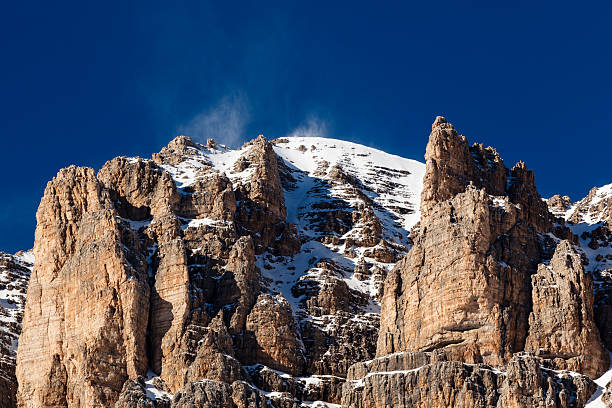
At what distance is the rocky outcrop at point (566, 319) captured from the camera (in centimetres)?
18250

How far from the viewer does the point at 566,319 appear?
607 ft

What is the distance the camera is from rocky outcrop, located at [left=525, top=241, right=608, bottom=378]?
599 ft

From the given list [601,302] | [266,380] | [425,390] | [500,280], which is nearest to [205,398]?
[266,380]

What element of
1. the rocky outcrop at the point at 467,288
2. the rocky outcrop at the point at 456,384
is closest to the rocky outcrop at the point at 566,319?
the rocky outcrop at the point at 467,288

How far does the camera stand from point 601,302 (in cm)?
19538

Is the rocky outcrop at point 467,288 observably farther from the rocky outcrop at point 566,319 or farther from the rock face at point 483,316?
the rocky outcrop at point 566,319

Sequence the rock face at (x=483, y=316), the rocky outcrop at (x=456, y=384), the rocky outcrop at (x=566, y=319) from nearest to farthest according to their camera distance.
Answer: the rocky outcrop at (x=456, y=384) → the rock face at (x=483, y=316) → the rocky outcrop at (x=566, y=319)

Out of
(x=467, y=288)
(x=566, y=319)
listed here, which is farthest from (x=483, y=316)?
(x=566, y=319)

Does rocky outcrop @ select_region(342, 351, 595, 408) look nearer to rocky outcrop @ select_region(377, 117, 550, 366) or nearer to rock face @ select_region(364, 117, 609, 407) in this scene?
rock face @ select_region(364, 117, 609, 407)

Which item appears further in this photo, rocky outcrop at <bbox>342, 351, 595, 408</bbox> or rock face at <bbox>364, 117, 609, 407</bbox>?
rock face at <bbox>364, 117, 609, 407</bbox>

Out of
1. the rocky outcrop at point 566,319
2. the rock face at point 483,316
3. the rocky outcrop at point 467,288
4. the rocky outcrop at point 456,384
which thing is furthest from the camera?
the rocky outcrop at point 467,288

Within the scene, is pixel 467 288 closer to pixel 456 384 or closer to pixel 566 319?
pixel 566 319

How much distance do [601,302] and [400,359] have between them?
102 feet

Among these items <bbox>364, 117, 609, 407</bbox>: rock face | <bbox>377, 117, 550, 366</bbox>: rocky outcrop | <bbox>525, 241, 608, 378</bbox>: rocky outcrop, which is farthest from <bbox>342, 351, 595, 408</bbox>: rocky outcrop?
<bbox>525, 241, 608, 378</bbox>: rocky outcrop
